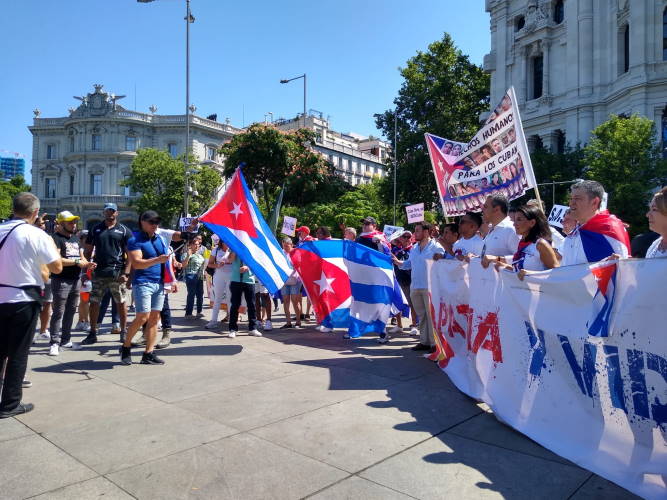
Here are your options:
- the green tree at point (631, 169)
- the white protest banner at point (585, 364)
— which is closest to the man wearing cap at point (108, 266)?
the white protest banner at point (585, 364)

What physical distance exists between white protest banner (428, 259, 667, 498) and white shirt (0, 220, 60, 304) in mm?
4004

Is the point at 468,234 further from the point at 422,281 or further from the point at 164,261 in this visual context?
the point at 164,261

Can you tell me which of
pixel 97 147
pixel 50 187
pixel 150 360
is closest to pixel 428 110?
pixel 150 360

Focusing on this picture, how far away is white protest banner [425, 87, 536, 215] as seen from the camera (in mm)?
6562

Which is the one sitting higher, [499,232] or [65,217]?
[65,217]

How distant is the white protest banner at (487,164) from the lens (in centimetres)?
656

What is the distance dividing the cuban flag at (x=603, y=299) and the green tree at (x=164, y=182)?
1748 inches

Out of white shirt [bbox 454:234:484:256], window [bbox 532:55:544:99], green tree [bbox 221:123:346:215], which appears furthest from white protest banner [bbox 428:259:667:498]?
window [bbox 532:55:544:99]

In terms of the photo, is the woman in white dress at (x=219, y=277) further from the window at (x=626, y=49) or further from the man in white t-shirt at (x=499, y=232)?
the window at (x=626, y=49)

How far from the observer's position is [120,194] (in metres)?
61.3

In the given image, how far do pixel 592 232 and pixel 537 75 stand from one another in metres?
42.2

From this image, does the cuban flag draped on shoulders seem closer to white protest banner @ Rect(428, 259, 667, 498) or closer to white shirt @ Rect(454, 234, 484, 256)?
white protest banner @ Rect(428, 259, 667, 498)

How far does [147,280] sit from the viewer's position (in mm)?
6289

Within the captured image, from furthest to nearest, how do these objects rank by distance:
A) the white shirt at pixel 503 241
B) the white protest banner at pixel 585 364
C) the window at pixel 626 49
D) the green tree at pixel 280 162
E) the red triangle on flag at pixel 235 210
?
the window at pixel 626 49 < the green tree at pixel 280 162 < the red triangle on flag at pixel 235 210 < the white shirt at pixel 503 241 < the white protest banner at pixel 585 364
